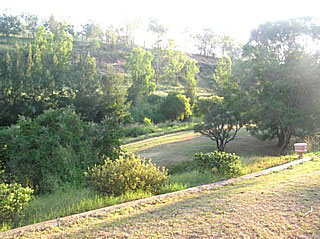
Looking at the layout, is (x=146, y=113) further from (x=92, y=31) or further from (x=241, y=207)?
(x=92, y=31)

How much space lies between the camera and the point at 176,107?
1411 inches

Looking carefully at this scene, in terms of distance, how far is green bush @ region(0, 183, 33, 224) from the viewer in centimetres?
484

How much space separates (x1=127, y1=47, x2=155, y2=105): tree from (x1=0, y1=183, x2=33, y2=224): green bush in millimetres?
34285

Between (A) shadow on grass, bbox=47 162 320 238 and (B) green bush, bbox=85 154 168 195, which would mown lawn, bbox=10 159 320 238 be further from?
(B) green bush, bbox=85 154 168 195

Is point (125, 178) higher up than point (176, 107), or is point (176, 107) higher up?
point (176, 107)

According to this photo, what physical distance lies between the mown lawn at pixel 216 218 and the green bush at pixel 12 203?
937mm

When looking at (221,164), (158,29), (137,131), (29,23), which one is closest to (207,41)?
(158,29)

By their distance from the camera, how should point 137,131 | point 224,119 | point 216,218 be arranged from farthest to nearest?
1. point 137,131
2. point 224,119
3. point 216,218

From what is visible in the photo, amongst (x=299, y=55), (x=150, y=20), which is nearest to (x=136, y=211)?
(x=299, y=55)

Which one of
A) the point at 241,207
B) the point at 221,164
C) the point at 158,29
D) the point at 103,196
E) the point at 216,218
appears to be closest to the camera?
the point at 216,218

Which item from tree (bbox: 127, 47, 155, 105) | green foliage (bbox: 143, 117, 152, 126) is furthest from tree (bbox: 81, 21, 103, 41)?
green foliage (bbox: 143, 117, 152, 126)

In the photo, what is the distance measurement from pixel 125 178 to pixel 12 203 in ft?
7.29

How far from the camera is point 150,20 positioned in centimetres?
6181

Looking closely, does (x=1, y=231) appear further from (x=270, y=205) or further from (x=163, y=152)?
(x=163, y=152)
